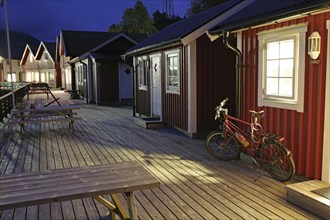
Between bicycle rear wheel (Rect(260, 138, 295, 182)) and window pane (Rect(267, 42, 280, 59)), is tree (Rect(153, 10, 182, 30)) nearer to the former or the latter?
window pane (Rect(267, 42, 280, 59))

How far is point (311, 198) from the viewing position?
3570 millimetres

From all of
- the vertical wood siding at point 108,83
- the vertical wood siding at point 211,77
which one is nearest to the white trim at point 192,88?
the vertical wood siding at point 211,77

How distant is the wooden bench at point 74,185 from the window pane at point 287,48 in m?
2.74

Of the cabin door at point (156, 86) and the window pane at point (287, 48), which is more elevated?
the window pane at point (287, 48)

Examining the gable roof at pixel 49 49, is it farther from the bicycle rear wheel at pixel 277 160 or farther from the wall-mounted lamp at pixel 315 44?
the wall-mounted lamp at pixel 315 44

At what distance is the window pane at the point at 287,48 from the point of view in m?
4.72

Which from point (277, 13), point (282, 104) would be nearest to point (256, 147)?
point (282, 104)

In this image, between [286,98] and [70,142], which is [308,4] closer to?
[286,98]

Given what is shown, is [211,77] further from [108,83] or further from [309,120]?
[108,83]

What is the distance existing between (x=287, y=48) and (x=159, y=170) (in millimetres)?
2579

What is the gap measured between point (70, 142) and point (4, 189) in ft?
16.0

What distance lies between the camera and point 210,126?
324 inches

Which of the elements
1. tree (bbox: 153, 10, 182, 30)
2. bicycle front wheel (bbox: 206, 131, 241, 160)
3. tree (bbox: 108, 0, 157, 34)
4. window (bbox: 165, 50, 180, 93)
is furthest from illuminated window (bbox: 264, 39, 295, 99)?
tree (bbox: 108, 0, 157, 34)

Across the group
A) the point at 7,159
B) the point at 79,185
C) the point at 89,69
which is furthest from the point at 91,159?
the point at 89,69
